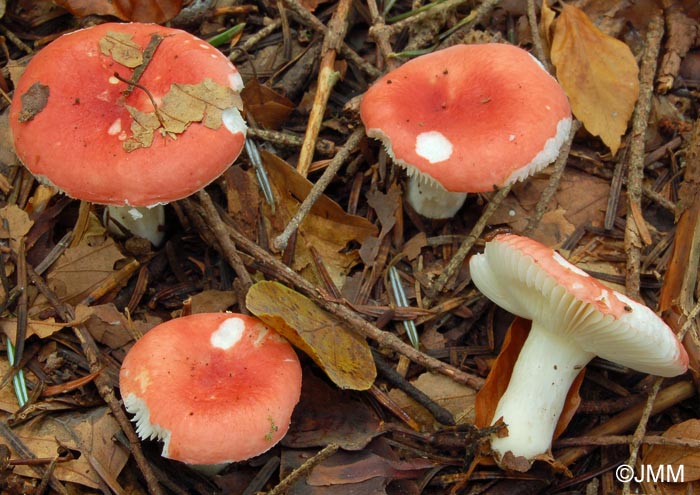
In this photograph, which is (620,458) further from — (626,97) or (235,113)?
(235,113)

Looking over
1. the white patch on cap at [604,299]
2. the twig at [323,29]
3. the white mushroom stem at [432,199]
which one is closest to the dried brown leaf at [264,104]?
the twig at [323,29]

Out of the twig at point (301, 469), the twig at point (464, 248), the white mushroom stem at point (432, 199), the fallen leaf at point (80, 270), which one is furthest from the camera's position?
the white mushroom stem at point (432, 199)

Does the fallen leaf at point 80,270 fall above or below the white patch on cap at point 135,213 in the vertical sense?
below

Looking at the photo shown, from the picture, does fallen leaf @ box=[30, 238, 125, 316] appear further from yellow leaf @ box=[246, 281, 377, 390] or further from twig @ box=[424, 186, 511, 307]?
twig @ box=[424, 186, 511, 307]

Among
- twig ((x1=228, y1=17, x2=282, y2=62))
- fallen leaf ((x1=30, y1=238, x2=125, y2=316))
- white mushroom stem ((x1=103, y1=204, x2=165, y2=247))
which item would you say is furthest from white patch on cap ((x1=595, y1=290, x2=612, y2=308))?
twig ((x1=228, y1=17, x2=282, y2=62))

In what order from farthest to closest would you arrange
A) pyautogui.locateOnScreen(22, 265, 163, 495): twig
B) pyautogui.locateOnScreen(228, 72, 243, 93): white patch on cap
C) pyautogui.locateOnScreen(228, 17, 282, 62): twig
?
1. pyautogui.locateOnScreen(228, 17, 282, 62): twig
2. pyautogui.locateOnScreen(228, 72, 243, 93): white patch on cap
3. pyautogui.locateOnScreen(22, 265, 163, 495): twig

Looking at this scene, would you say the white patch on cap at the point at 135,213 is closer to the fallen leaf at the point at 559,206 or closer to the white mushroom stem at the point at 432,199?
the white mushroom stem at the point at 432,199

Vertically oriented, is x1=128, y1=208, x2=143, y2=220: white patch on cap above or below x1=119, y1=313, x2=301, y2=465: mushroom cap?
above
